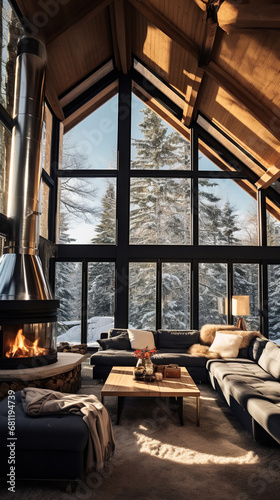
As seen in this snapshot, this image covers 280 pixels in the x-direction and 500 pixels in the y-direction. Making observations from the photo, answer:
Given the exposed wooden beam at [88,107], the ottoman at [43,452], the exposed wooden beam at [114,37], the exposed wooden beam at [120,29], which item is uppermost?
the exposed wooden beam at [114,37]

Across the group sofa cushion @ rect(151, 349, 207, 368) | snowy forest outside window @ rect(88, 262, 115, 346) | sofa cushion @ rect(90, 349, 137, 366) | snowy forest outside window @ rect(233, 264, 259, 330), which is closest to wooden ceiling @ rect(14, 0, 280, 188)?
snowy forest outside window @ rect(233, 264, 259, 330)

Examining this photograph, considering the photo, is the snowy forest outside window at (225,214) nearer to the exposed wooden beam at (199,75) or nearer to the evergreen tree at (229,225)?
the evergreen tree at (229,225)

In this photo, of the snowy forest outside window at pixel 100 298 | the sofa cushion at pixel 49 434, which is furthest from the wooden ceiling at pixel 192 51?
the sofa cushion at pixel 49 434

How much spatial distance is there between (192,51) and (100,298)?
5.10m

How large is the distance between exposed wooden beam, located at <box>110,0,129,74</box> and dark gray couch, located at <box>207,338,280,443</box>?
19.5ft

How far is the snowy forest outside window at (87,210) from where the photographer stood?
335 inches

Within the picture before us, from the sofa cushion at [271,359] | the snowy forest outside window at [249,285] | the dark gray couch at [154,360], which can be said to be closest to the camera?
the sofa cushion at [271,359]

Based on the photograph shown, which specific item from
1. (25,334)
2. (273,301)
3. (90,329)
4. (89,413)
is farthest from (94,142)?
(89,413)

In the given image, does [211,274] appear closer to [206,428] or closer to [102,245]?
[102,245]

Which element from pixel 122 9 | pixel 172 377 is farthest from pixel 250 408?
pixel 122 9

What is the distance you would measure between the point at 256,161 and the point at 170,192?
1946 millimetres

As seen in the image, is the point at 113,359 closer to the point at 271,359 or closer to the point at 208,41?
the point at 271,359

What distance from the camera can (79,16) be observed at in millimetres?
6426

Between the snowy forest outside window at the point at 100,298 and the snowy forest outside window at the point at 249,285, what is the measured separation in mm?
2744
